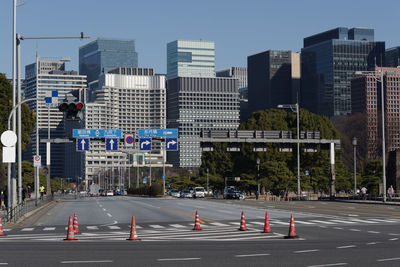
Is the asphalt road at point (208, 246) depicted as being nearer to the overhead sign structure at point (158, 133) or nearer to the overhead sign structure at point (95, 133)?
the overhead sign structure at point (95, 133)

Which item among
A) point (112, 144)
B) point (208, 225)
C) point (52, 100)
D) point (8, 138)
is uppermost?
point (52, 100)

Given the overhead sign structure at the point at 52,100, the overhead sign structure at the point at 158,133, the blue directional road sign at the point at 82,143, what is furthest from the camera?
the overhead sign structure at the point at 158,133

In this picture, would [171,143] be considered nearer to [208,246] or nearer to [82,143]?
[82,143]

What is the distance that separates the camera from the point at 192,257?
19.3 metres

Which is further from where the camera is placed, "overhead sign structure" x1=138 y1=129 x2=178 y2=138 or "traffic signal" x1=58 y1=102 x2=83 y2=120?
"overhead sign structure" x1=138 y1=129 x2=178 y2=138

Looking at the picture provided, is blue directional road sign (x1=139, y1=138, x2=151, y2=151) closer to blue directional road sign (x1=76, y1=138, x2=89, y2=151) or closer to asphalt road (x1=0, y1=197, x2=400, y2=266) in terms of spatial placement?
blue directional road sign (x1=76, y1=138, x2=89, y2=151)

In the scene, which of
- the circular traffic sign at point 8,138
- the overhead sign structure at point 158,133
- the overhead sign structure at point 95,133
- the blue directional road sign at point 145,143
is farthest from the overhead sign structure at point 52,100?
the overhead sign structure at point 158,133

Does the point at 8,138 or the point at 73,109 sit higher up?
the point at 73,109

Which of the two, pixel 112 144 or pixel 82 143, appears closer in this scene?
pixel 82 143

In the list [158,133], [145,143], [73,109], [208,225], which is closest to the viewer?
[208,225]

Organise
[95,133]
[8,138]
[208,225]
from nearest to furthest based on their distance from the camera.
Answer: [8,138] < [208,225] < [95,133]

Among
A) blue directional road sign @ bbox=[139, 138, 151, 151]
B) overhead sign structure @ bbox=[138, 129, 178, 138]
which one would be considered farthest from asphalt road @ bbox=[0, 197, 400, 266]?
overhead sign structure @ bbox=[138, 129, 178, 138]

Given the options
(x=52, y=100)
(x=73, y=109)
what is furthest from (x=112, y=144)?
(x=73, y=109)

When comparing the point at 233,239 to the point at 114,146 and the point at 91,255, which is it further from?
the point at 114,146
